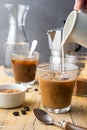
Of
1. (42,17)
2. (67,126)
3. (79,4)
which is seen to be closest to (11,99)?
(67,126)

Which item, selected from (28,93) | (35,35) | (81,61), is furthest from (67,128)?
(35,35)

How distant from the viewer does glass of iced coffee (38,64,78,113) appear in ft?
2.98

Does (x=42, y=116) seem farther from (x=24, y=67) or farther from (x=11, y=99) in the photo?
(x=24, y=67)

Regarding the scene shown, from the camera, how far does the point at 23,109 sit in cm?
94

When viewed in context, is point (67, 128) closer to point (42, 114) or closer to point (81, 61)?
point (42, 114)

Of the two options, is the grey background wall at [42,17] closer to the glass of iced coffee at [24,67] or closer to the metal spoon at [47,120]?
the glass of iced coffee at [24,67]

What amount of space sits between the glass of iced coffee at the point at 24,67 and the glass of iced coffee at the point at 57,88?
326 mm

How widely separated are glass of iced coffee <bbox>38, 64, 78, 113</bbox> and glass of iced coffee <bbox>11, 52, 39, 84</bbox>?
1.07ft

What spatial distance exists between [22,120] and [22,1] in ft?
4.61

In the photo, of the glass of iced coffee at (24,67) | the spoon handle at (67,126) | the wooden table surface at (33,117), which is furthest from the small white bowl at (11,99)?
the glass of iced coffee at (24,67)

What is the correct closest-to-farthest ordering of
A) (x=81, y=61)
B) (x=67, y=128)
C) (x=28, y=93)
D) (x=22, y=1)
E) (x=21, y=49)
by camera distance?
1. (x=67, y=128)
2. (x=28, y=93)
3. (x=81, y=61)
4. (x=21, y=49)
5. (x=22, y=1)

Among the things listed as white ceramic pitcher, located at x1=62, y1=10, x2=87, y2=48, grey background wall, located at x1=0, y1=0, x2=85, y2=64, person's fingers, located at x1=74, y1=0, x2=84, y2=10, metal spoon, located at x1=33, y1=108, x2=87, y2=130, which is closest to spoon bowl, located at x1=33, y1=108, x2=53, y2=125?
metal spoon, located at x1=33, y1=108, x2=87, y2=130

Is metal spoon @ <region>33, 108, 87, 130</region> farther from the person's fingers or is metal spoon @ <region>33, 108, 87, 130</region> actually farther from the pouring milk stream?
the person's fingers

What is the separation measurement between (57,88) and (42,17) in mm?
1280
